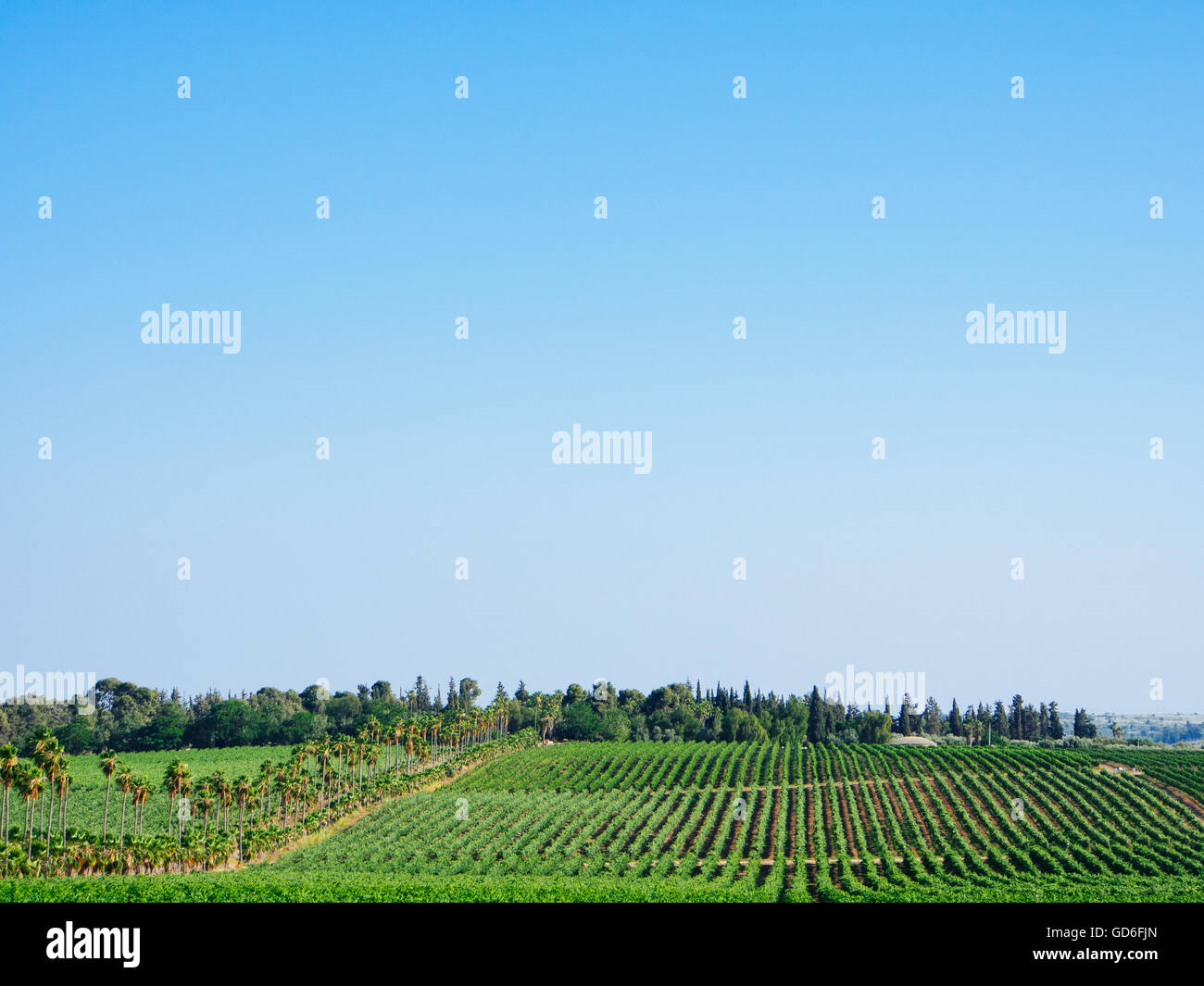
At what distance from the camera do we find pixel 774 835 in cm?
9956

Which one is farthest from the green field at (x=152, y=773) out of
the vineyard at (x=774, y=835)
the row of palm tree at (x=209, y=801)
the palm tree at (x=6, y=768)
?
the vineyard at (x=774, y=835)

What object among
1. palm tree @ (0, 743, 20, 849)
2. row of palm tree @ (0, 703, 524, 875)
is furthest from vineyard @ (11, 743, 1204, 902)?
palm tree @ (0, 743, 20, 849)

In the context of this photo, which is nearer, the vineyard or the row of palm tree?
the vineyard

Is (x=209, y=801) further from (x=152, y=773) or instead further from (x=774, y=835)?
(x=152, y=773)

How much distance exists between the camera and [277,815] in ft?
416

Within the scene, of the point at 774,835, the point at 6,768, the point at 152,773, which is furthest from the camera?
the point at 152,773

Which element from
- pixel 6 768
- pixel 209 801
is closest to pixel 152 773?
pixel 209 801

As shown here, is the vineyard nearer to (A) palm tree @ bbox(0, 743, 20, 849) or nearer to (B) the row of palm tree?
(B) the row of palm tree

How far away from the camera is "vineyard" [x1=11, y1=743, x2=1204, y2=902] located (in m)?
69.8

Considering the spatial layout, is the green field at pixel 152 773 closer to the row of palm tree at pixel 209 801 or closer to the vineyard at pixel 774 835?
the row of palm tree at pixel 209 801

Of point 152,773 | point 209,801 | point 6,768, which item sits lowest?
point 152,773

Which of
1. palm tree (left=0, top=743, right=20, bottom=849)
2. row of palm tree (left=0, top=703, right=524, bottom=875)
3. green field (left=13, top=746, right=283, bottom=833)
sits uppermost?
palm tree (left=0, top=743, right=20, bottom=849)
